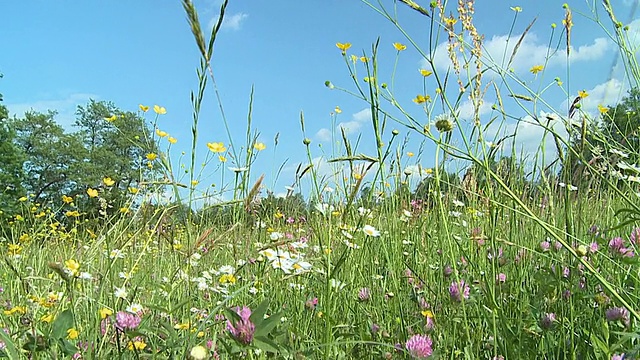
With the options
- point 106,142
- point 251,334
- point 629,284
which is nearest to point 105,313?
point 251,334

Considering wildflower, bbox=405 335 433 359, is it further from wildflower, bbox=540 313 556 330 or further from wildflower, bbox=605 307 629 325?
wildflower, bbox=605 307 629 325

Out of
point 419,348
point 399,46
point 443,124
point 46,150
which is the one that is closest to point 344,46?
point 399,46

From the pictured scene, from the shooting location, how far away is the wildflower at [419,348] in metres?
0.85

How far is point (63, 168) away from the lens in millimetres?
20938

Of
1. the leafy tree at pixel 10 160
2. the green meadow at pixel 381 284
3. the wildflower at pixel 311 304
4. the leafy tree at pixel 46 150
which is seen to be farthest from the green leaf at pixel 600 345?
the leafy tree at pixel 46 150

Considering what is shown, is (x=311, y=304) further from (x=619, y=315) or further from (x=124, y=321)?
(x=619, y=315)

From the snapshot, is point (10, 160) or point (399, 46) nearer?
point (399, 46)

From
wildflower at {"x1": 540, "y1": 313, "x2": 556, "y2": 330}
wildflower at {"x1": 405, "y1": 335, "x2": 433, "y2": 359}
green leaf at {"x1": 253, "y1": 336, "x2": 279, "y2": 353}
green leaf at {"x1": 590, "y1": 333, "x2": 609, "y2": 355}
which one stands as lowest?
wildflower at {"x1": 405, "y1": 335, "x2": 433, "y2": 359}

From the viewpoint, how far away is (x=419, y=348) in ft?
2.80

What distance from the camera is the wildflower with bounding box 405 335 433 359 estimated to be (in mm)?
850

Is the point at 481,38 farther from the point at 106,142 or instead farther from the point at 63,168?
the point at 106,142

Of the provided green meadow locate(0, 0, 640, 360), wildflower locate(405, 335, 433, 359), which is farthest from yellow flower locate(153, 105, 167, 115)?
wildflower locate(405, 335, 433, 359)

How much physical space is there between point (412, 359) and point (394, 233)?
2.75 feet

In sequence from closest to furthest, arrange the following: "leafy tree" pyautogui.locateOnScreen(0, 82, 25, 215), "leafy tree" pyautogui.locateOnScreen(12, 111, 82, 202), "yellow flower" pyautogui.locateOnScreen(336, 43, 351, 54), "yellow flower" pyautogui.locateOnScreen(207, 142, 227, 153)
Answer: "yellow flower" pyautogui.locateOnScreen(207, 142, 227, 153), "yellow flower" pyautogui.locateOnScreen(336, 43, 351, 54), "leafy tree" pyautogui.locateOnScreen(0, 82, 25, 215), "leafy tree" pyautogui.locateOnScreen(12, 111, 82, 202)
